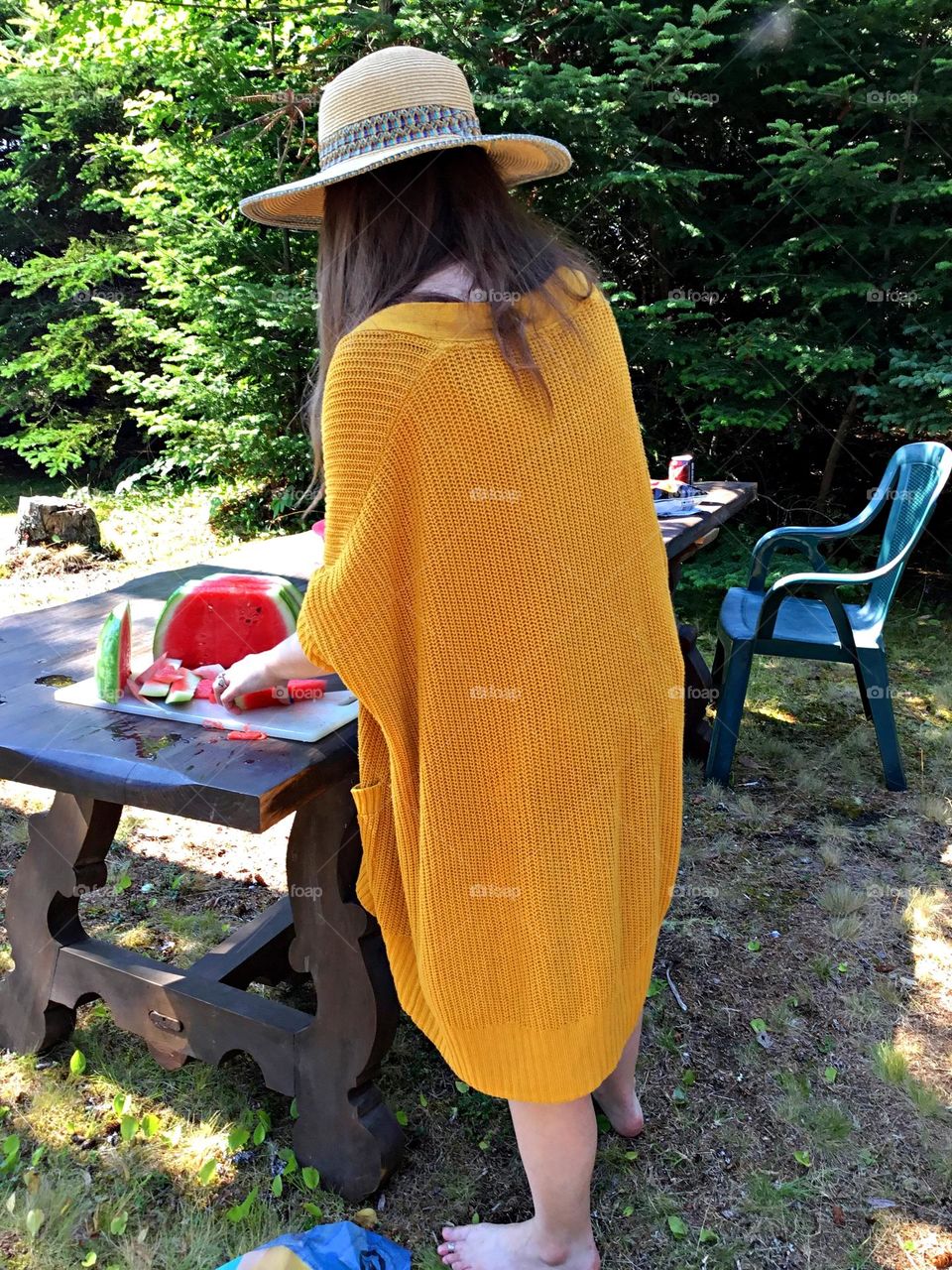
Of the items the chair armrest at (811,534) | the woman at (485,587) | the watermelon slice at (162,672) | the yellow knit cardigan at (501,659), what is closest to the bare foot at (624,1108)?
the woman at (485,587)

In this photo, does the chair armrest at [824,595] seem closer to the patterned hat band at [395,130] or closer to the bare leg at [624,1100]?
the bare leg at [624,1100]

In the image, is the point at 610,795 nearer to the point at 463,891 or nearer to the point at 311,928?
the point at 463,891

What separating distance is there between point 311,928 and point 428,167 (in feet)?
4.42

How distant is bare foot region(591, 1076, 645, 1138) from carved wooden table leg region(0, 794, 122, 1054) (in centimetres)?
117

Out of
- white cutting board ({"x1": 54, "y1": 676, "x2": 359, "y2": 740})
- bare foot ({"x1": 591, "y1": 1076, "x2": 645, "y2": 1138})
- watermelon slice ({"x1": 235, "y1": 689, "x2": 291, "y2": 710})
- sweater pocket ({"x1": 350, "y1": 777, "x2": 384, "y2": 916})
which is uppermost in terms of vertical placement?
watermelon slice ({"x1": 235, "y1": 689, "x2": 291, "y2": 710})

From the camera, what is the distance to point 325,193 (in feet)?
4.61

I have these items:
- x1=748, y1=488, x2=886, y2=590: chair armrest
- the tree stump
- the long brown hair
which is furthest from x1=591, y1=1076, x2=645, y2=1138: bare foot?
the tree stump

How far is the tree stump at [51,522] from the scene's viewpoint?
612cm

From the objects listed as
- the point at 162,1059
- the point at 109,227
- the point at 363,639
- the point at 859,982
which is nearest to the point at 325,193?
the point at 363,639

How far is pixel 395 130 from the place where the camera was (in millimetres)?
1318

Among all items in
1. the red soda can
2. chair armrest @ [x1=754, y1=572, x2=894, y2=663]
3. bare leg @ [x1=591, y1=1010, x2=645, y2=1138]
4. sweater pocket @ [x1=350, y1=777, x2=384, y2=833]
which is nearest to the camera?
sweater pocket @ [x1=350, y1=777, x2=384, y2=833]

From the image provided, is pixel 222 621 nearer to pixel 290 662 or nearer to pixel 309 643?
pixel 290 662

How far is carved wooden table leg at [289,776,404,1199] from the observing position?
1811 mm

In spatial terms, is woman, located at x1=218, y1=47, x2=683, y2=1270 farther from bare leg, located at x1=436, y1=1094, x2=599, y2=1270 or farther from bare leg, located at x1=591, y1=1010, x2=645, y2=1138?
bare leg, located at x1=591, y1=1010, x2=645, y2=1138
